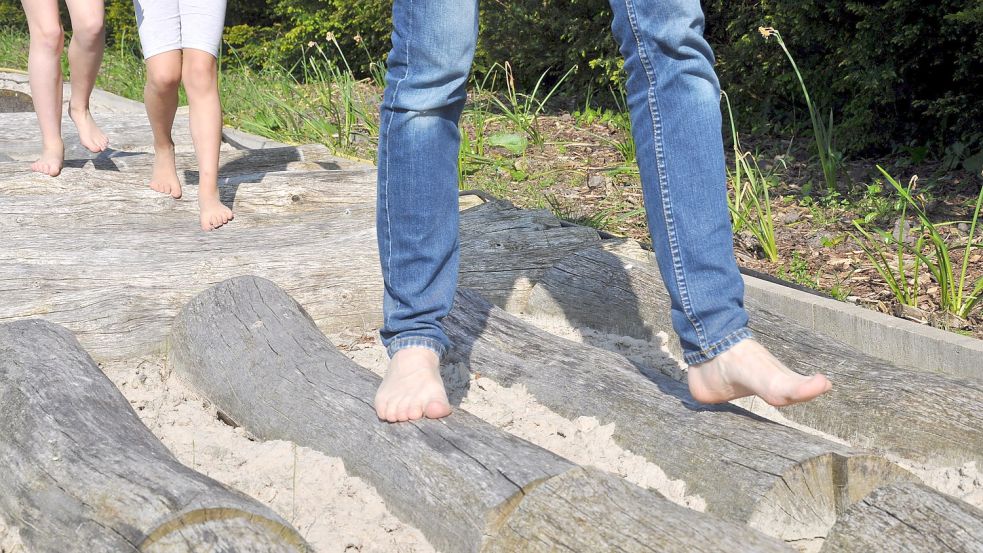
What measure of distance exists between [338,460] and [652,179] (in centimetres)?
86

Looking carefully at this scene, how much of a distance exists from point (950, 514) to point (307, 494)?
118 centimetres

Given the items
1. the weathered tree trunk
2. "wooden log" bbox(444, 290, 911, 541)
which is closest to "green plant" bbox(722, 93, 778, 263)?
the weathered tree trunk

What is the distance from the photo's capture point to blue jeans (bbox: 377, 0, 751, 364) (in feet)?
6.40

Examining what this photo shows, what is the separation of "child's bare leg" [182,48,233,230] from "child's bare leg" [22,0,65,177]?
776 millimetres

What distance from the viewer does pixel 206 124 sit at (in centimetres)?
362

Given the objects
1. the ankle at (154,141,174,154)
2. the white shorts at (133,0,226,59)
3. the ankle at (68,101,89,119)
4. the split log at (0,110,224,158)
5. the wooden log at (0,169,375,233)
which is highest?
the white shorts at (133,0,226,59)

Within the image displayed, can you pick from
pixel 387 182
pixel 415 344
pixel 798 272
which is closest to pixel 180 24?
pixel 387 182

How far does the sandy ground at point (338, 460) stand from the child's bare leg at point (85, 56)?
188cm

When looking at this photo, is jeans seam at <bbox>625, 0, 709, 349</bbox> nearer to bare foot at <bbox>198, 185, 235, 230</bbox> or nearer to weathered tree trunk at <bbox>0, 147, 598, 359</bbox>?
weathered tree trunk at <bbox>0, 147, 598, 359</bbox>

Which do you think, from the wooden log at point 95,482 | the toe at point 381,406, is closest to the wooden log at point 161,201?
the wooden log at point 95,482

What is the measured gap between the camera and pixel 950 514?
4.87 feet

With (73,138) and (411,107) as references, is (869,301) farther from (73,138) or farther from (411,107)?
(73,138)

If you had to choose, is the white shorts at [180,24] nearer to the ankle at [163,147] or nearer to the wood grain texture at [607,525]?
the ankle at [163,147]

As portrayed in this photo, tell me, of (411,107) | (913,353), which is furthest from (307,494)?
(913,353)
